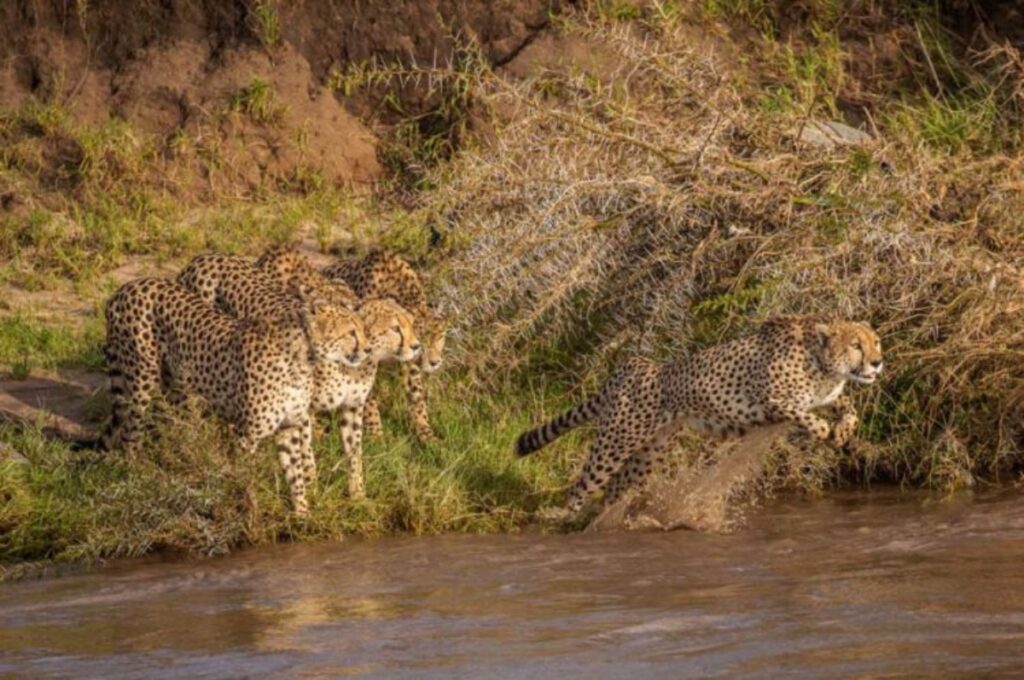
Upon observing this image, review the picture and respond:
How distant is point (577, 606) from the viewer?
7.72 meters

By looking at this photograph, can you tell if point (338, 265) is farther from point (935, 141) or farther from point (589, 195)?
point (935, 141)

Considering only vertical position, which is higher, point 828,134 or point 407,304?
point 828,134

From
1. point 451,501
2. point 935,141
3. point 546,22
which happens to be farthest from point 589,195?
point 546,22

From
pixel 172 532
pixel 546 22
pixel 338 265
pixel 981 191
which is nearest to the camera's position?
pixel 172 532

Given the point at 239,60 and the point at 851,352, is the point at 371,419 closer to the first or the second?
the point at 851,352

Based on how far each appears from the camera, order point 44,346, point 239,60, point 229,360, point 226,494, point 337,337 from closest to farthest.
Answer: point 226,494 < point 337,337 < point 229,360 < point 44,346 < point 239,60

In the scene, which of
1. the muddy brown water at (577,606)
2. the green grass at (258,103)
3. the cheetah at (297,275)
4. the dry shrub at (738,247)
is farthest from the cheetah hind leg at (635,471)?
the green grass at (258,103)

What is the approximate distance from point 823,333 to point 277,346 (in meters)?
2.34

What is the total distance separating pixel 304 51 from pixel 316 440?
400 centimetres

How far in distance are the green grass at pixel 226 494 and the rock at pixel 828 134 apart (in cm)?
183

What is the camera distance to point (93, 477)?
9.28 m

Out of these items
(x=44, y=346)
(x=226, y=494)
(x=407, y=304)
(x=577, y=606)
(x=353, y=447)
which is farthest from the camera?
(x=44, y=346)

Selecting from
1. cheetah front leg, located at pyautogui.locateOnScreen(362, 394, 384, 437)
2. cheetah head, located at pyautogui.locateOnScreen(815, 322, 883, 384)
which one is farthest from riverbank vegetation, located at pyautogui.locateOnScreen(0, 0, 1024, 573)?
cheetah head, located at pyautogui.locateOnScreen(815, 322, 883, 384)

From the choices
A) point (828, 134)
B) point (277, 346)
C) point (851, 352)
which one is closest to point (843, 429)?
point (851, 352)
